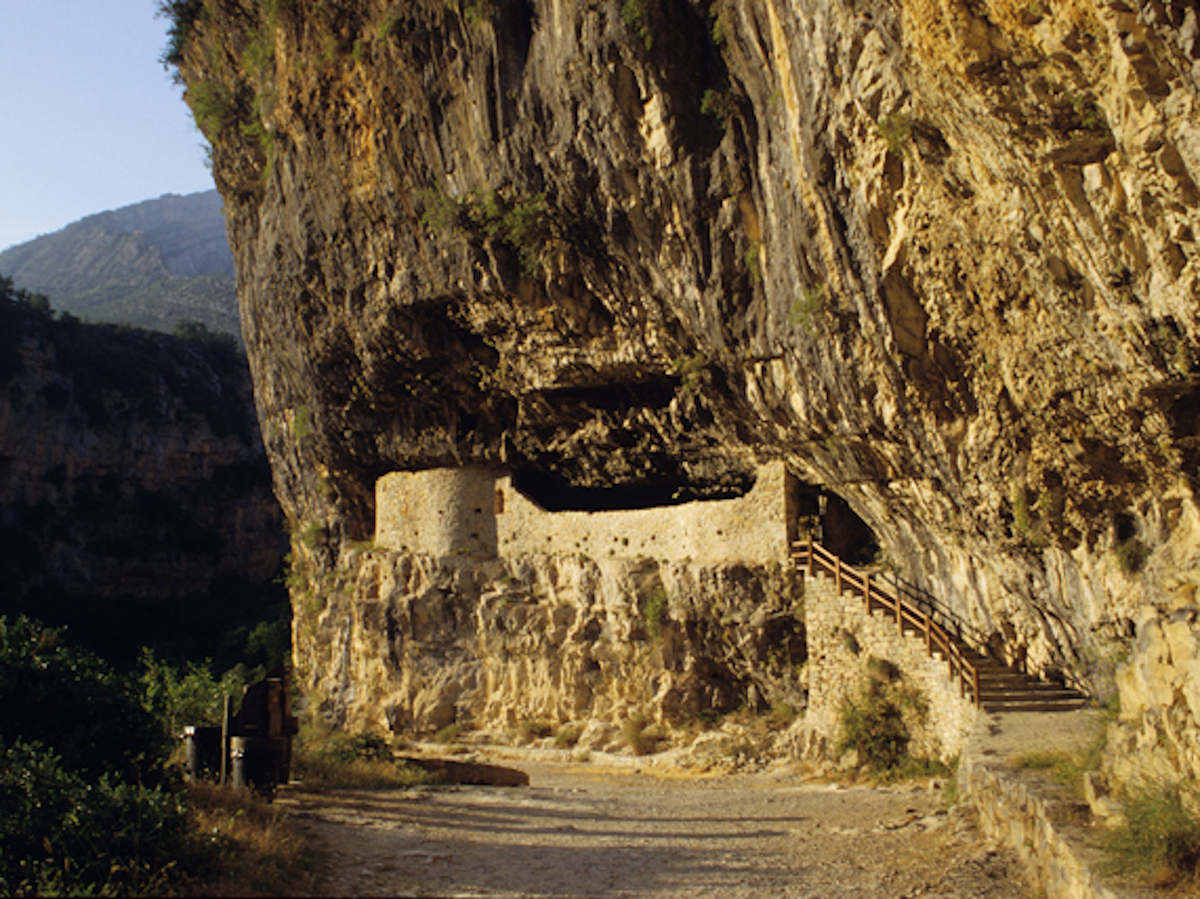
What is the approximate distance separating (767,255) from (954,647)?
6385 millimetres

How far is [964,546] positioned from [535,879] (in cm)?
855

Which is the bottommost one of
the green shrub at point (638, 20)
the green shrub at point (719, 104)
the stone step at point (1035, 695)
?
the stone step at point (1035, 695)

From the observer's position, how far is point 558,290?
53.6 ft

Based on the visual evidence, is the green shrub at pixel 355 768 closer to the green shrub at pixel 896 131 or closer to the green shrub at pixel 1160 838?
the green shrub at pixel 1160 838

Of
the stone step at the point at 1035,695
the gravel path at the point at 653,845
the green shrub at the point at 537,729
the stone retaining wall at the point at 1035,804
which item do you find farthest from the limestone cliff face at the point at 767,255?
the green shrub at the point at 537,729

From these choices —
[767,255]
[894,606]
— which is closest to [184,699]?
[767,255]

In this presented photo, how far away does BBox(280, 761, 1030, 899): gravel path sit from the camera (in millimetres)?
7953

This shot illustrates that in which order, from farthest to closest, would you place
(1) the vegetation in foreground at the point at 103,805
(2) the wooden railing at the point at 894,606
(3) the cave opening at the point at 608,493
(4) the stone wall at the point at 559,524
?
(3) the cave opening at the point at 608,493 < (4) the stone wall at the point at 559,524 < (2) the wooden railing at the point at 894,606 < (1) the vegetation in foreground at the point at 103,805

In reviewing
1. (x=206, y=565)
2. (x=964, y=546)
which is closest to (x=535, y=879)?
(x=964, y=546)

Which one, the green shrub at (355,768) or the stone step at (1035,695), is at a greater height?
the stone step at (1035,695)

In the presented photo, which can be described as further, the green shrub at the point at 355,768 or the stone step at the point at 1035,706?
the green shrub at the point at 355,768

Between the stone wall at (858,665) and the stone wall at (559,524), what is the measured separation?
59.5 inches

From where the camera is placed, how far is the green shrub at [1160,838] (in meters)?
6.20

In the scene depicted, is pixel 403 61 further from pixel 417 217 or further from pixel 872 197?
pixel 872 197
